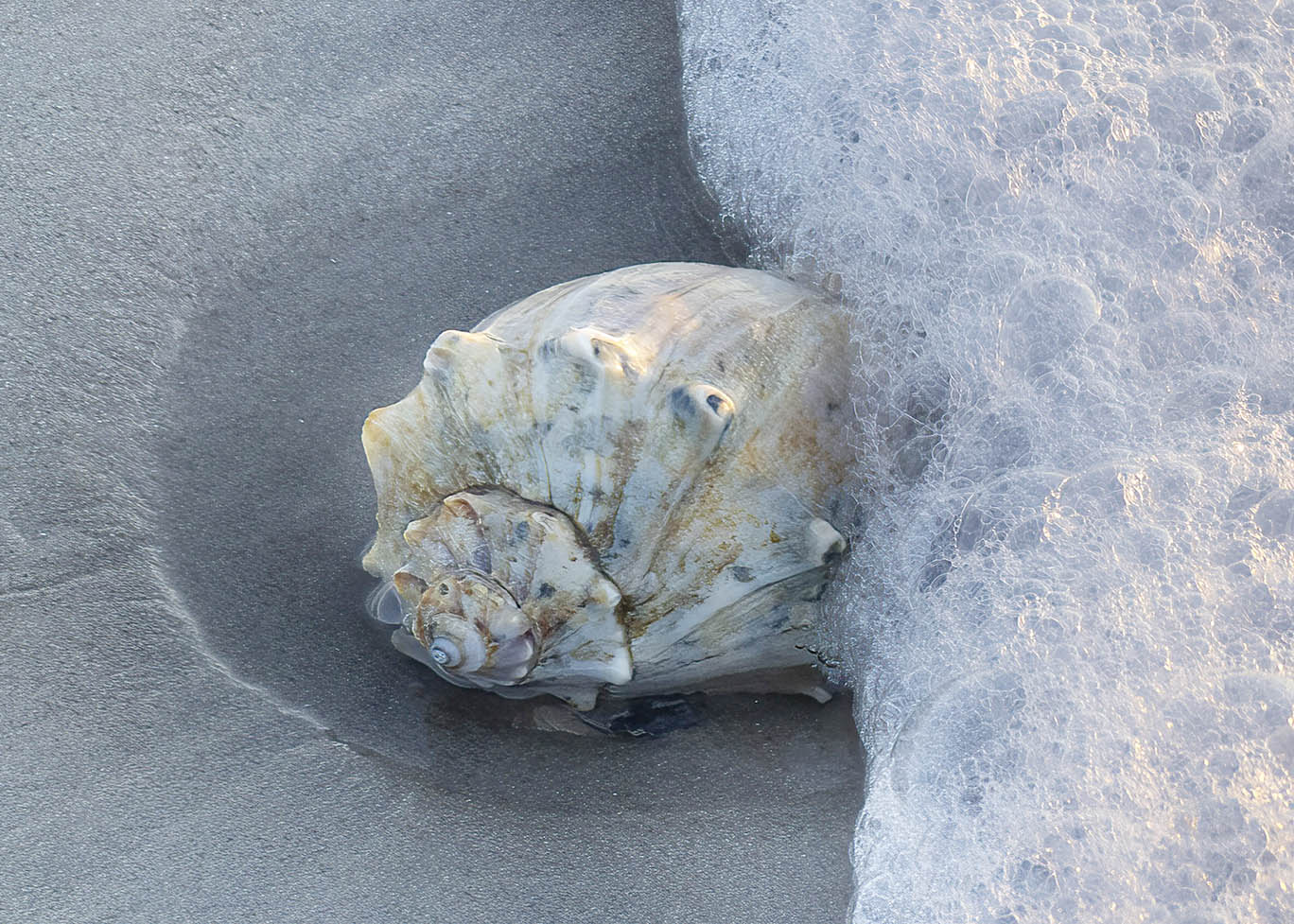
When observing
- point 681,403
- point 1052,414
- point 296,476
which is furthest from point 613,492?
point 1052,414

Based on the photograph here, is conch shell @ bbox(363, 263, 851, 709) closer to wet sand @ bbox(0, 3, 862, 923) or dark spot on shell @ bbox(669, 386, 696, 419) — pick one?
dark spot on shell @ bbox(669, 386, 696, 419)

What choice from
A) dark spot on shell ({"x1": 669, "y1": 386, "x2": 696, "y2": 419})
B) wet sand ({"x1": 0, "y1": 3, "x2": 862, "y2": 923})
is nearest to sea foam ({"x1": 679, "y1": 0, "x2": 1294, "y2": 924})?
wet sand ({"x1": 0, "y1": 3, "x2": 862, "y2": 923})

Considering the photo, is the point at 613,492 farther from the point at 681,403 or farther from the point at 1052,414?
the point at 1052,414

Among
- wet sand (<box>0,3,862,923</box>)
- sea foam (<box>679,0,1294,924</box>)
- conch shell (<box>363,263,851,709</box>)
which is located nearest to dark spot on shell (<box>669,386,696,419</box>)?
conch shell (<box>363,263,851,709</box>)

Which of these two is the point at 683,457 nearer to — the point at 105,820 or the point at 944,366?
the point at 944,366

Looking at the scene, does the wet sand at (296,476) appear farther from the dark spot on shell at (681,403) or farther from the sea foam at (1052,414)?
the dark spot on shell at (681,403)

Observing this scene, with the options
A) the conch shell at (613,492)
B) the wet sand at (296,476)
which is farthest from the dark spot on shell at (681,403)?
the wet sand at (296,476)
